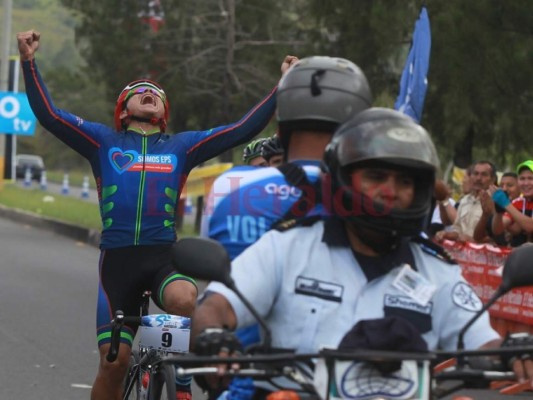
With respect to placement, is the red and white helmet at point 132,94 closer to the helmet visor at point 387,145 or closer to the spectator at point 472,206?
the helmet visor at point 387,145

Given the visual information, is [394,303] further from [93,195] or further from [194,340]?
[93,195]

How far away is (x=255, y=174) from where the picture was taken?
452 centimetres

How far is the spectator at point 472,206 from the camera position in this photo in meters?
13.2

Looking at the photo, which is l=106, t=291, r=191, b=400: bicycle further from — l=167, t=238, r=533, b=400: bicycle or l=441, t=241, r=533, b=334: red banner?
Answer: l=441, t=241, r=533, b=334: red banner

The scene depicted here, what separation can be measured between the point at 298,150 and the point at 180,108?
22.7 meters

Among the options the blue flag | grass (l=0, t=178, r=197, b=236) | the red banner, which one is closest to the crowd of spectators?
the red banner

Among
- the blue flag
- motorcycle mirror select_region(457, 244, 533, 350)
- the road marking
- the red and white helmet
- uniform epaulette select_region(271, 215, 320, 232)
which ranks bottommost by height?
the road marking

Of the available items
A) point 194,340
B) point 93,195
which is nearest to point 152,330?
point 194,340

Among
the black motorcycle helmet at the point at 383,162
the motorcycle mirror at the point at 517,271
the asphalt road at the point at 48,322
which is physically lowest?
the asphalt road at the point at 48,322

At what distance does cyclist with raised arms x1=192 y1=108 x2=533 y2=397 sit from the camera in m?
3.98

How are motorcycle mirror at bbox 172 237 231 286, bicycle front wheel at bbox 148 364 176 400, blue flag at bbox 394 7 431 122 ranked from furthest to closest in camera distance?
blue flag at bbox 394 7 431 122 < bicycle front wheel at bbox 148 364 176 400 < motorcycle mirror at bbox 172 237 231 286

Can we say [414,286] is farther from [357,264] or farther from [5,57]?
[5,57]

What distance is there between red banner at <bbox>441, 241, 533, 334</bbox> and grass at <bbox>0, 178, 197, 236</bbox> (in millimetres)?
13267

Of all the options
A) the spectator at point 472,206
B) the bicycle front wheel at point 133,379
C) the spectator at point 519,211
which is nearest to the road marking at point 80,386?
the bicycle front wheel at point 133,379
